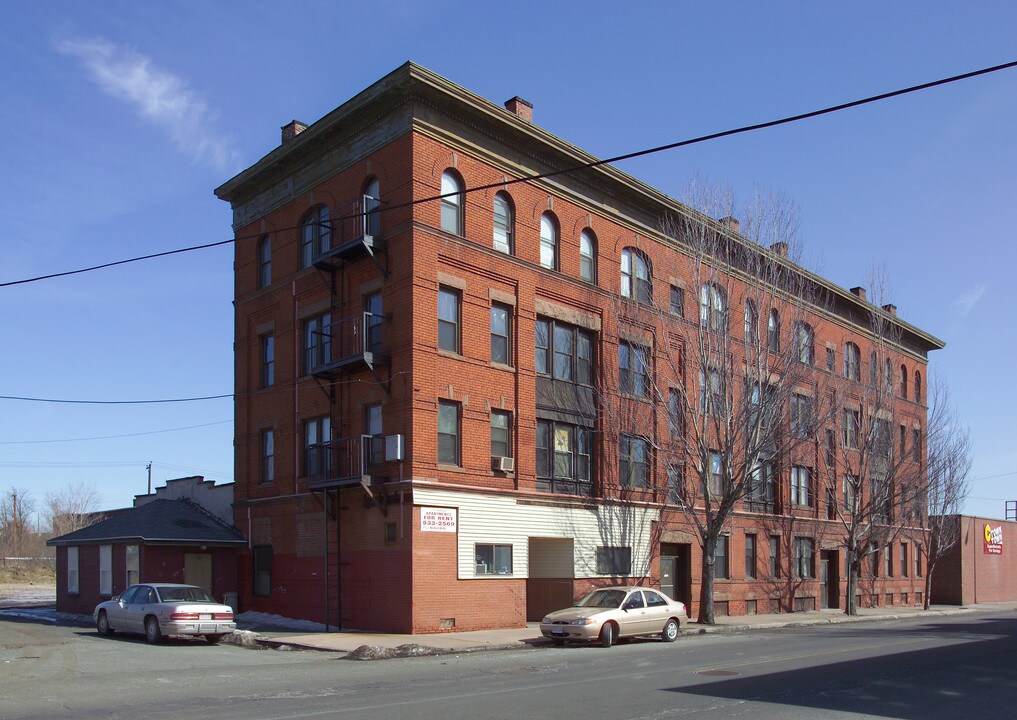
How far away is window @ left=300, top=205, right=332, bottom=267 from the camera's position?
29.4 metres

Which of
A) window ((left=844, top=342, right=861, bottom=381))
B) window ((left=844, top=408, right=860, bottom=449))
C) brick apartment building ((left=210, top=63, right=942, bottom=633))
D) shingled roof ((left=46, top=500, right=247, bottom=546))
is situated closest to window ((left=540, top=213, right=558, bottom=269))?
brick apartment building ((left=210, top=63, right=942, bottom=633))

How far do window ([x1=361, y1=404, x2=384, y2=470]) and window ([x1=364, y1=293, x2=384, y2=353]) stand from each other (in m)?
1.70

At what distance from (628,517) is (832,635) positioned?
7266 millimetres

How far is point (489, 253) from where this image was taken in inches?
1094

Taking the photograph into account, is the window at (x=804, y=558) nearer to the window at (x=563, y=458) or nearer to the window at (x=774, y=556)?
the window at (x=774, y=556)

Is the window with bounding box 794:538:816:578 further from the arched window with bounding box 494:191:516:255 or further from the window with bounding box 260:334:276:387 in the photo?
the window with bounding box 260:334:276:387

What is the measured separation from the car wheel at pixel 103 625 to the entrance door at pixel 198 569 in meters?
5.75

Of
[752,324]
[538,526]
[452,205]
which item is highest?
[452,205]

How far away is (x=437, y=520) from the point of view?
82.8 ft

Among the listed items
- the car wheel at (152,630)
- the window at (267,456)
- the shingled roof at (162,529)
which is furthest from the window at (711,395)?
the car wheel at (152,630)

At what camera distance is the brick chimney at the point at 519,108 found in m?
30.1

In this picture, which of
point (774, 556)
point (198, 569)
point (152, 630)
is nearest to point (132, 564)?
point (198, 569)

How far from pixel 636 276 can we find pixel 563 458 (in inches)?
288

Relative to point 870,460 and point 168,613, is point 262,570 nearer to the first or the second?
point 168,613
